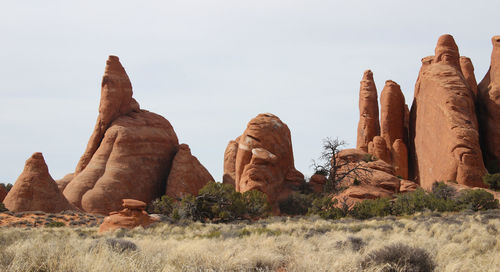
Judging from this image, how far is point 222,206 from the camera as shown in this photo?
101 feet

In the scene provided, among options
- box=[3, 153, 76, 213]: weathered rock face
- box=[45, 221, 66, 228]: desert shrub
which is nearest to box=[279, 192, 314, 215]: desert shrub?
box=[45, 221, 66, 228]: desert shrub

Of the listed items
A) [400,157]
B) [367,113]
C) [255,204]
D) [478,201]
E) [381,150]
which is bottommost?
[255,204]

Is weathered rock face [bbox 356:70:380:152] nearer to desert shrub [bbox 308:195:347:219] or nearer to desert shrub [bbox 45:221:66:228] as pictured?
desert shrub [bbox 308:195:347:219]

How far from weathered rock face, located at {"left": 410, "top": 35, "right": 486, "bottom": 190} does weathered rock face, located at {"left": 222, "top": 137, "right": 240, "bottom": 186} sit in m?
18.7

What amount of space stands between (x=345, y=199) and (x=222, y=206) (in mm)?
8491

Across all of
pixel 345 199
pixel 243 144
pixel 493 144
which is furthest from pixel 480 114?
pixel 243 144

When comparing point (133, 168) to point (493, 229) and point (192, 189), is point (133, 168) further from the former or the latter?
point (493, 229)

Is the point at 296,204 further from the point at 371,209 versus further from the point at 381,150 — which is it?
the point at 381,150

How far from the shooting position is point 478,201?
2992cm

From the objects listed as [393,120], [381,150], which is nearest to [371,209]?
[381,150]

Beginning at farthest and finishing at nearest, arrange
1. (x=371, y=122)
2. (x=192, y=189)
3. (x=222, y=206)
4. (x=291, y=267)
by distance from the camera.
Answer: (x=371, y=122), (x=192, y=189), (x=222, y=206), (x=291, y=267)

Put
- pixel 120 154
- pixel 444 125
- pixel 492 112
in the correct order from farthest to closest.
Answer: pixel 120 154 < pixel 492 112 < pixel 444 125

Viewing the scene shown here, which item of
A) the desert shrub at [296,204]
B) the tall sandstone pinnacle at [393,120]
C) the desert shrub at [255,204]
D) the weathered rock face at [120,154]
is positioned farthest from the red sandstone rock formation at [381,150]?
the weathered rock face at [120,154]

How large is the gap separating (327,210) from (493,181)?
14284mm
